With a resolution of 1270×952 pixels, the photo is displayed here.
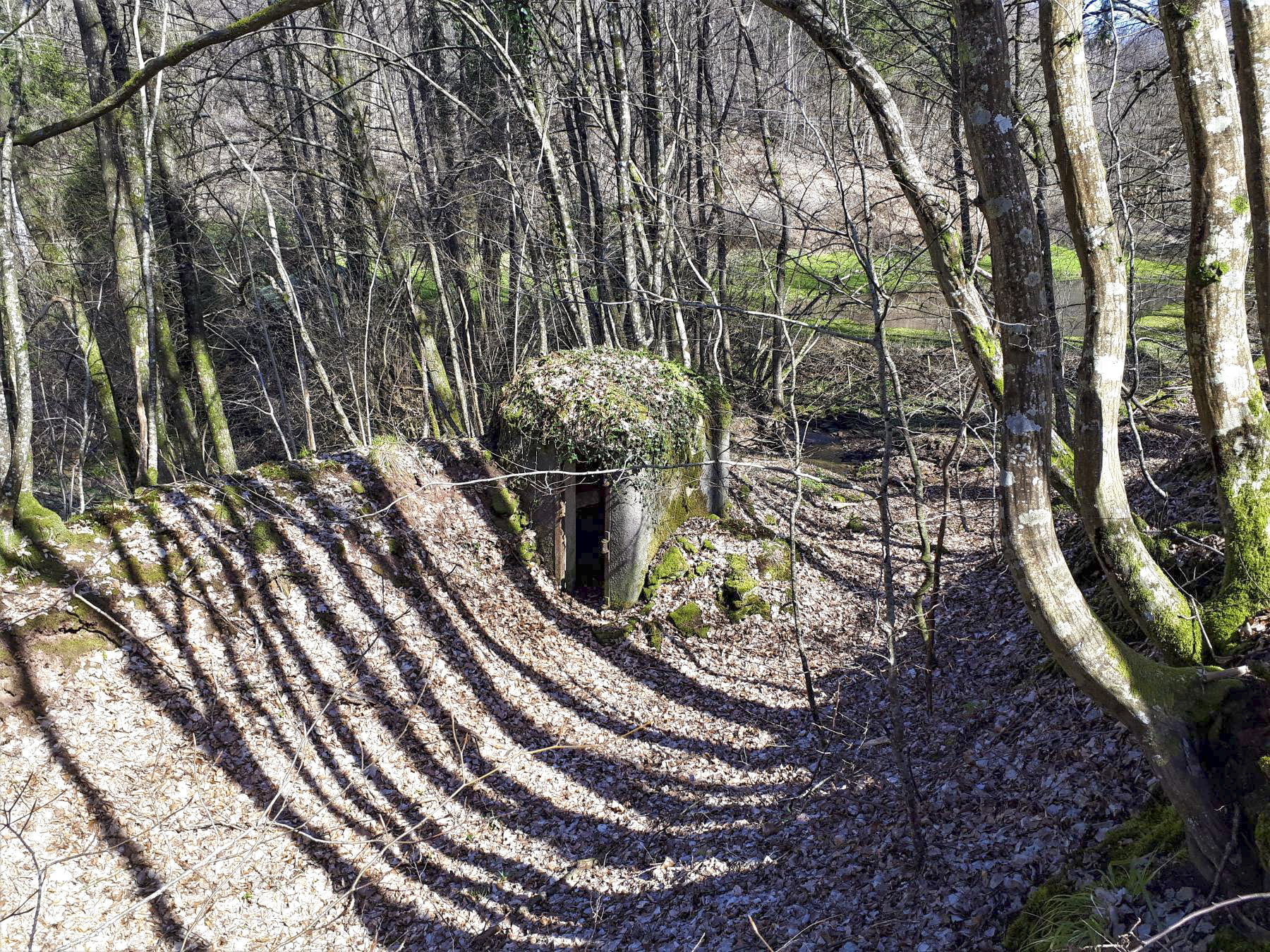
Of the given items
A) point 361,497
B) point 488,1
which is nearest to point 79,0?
point 488,1

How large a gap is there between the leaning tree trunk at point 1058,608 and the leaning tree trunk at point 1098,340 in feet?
1.47

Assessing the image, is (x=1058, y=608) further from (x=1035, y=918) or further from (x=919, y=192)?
(x=919, y=192)

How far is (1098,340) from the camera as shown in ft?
11.4

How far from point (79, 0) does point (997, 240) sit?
1152cm

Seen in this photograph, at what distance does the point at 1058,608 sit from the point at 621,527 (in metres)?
6.14

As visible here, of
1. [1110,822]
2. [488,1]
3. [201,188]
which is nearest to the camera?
[1110,822]

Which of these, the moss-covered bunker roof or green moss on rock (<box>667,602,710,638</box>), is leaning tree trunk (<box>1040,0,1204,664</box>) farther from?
the moss-covered bunker roof

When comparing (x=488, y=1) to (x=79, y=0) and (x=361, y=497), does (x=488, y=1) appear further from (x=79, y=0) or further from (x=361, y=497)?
(x=361, y=497)

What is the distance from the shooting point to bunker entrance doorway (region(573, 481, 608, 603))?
9328 millimetres

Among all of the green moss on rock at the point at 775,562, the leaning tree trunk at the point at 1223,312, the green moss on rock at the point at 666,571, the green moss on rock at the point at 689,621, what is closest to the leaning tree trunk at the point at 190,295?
the green moss on rock at the point at 666,571

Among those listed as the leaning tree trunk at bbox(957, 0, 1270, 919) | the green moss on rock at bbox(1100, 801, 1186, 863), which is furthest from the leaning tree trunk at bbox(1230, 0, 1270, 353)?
the green moss on rock at bbox(1100, 801, 1186, 863)

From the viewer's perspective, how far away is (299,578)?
7781 millimetres

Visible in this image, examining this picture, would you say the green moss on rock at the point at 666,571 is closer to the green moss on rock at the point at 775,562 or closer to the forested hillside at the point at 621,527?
the forested hillside at the point at 621,527

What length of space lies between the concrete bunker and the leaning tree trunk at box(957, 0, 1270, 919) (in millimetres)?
5653
